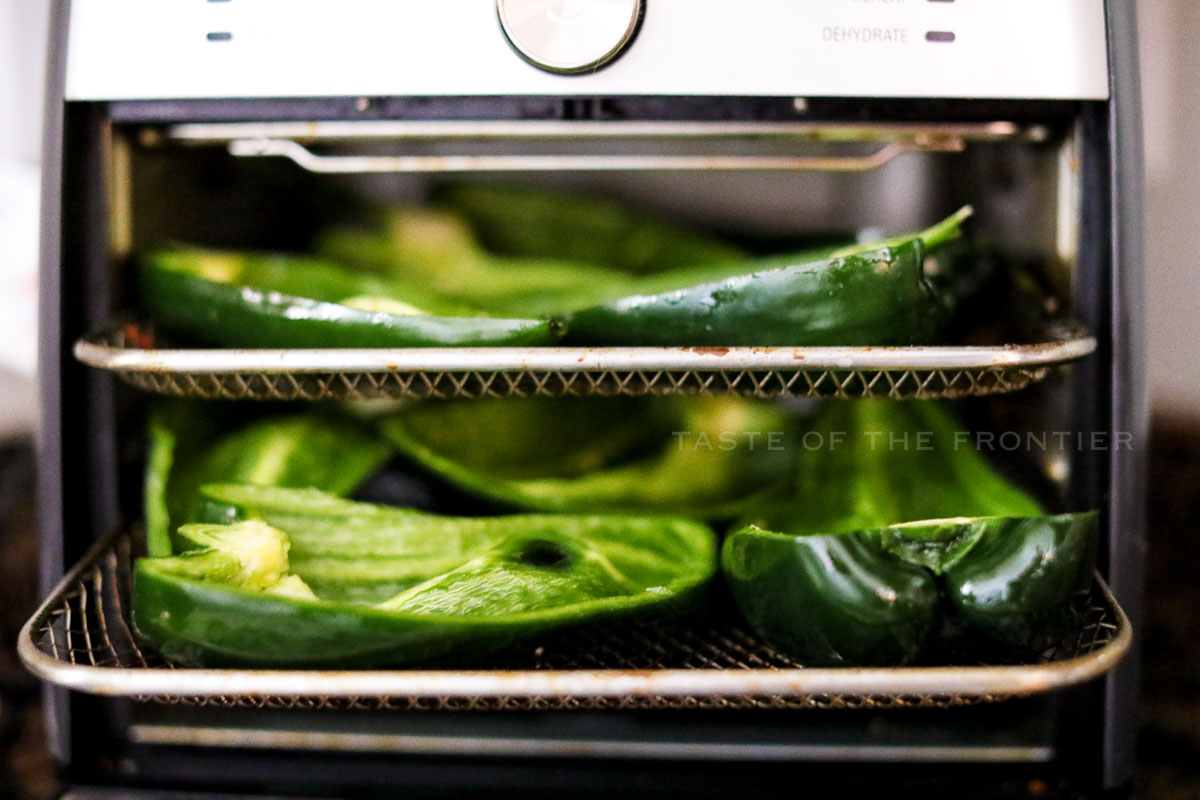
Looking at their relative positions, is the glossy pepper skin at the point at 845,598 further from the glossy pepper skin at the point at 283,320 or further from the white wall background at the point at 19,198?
the white wall background at the point at 19,198

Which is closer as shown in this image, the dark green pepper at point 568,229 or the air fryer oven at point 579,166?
the air fryer oven at point 579,166

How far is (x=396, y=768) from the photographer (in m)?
0.58

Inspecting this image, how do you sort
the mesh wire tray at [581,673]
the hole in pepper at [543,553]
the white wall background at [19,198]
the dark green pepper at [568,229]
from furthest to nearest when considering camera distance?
the dark green pepper at [568,229] → the white wall background at [19,198] → the hole in pepper at [543,553] → the mesh wire tray at [581,673]

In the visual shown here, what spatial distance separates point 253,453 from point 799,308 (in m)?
0.41

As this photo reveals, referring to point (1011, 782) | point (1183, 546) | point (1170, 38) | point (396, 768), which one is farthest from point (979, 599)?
point (1170, 38)

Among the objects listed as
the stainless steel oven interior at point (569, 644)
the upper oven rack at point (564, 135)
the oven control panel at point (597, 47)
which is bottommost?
the stainless steel oven interior at point (569, 644)

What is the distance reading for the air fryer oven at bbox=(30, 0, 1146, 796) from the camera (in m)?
0.50

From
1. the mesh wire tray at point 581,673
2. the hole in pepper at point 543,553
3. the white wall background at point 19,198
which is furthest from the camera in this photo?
the white wall background at point 19,198

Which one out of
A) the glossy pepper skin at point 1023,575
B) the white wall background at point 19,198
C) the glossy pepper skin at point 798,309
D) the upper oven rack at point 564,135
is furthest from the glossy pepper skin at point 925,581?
the white wall background at point 19,198

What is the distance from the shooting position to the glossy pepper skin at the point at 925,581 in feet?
1.44

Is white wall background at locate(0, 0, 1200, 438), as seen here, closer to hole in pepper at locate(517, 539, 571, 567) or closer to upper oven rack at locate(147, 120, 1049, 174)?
upper oven rack at locate(147, 120, 1049, 174)

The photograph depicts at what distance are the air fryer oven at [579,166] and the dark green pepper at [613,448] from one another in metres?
0.14

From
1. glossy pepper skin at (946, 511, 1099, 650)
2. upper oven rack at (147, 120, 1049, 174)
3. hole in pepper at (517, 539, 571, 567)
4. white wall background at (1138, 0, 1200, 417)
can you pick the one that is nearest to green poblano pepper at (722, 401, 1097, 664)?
glossy pepper skin at (946, 511, 1099, 650)

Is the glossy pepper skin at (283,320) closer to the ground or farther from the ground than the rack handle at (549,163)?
closer to the ground
